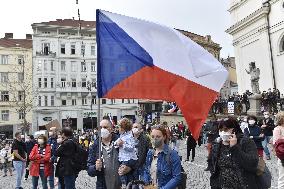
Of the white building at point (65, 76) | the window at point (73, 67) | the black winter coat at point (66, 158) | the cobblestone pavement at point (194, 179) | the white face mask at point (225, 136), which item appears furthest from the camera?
the window at point (73, 67)

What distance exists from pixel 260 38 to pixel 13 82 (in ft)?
134

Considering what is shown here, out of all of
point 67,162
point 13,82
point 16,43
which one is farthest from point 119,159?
point 16,43

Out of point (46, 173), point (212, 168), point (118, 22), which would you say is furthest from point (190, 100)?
point (46, 173)

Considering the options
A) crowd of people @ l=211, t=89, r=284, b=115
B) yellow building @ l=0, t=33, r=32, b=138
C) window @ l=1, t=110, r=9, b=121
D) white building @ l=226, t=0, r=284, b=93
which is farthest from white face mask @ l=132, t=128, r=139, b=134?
window @ l=1, t=110, r=9, b=121

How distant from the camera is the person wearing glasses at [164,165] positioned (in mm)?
5312

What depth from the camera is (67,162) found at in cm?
899

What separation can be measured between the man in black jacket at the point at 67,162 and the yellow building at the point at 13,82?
59.5 m

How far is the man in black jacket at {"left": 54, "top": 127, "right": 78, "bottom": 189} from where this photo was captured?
8.97m

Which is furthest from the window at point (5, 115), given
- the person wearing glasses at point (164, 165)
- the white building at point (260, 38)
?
the person wearing glasses at point (164, 165)

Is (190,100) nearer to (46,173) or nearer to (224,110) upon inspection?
(46,173)

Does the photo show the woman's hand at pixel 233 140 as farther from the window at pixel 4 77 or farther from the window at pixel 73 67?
the window at pixel 4 77

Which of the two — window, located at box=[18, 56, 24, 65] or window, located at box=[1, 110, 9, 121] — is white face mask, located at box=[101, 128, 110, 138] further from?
window, located at box=[18, 56, 24, 65]

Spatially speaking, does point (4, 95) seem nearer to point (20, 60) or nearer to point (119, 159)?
point (20, 60)

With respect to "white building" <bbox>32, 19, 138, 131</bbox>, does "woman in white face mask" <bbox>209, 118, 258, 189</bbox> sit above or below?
below
